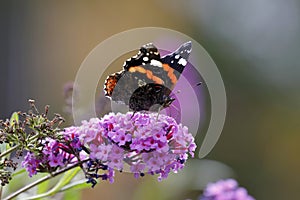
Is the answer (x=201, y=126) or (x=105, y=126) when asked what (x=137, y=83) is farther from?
(x=201, y=126)

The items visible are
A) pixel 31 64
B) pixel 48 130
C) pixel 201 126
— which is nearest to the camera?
pixel 48 130

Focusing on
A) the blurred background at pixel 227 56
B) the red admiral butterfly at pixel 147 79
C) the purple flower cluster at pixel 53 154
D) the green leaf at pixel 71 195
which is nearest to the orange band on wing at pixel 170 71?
the red admiral butterfly at pixel 147 79

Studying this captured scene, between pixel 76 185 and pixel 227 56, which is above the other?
pixel 227 56

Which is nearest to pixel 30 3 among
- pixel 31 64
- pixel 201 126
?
pixel 31 64

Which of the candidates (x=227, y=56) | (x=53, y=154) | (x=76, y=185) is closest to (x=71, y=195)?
(x=76, y=185)

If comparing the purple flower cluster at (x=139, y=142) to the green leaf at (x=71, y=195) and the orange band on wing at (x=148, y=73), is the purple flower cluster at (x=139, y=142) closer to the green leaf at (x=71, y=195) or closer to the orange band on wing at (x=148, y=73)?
the orange band on wing at (x=148, y=73)

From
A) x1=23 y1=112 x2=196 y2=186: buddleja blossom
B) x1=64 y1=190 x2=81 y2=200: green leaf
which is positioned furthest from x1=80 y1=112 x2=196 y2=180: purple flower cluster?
x1=64 y1=190 x2=81 y2=200: green leaf

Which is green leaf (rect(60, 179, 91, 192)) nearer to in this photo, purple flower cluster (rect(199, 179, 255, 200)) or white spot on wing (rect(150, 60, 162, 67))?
white spot on wing (rect(150, 60, 162, 67))

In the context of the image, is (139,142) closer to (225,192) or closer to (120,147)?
(120,147)
